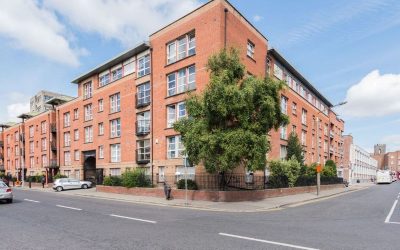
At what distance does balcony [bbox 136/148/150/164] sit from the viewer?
3080 centimetres

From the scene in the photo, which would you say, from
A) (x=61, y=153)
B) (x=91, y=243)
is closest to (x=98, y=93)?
(x=61, y=153)

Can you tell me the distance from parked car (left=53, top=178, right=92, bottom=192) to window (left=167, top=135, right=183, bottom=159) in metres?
15.0

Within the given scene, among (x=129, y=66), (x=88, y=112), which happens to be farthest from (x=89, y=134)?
(x=129, y=66)

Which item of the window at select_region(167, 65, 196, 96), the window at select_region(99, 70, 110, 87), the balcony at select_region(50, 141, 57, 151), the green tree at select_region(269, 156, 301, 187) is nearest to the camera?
the green tree at select_region(269, 156, 301, 187)

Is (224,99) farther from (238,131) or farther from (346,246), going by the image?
(346,246)

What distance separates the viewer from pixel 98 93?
39.0 metres

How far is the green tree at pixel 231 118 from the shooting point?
18.1m

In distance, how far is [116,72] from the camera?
3666 centimetres

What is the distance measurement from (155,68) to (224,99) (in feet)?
46.1

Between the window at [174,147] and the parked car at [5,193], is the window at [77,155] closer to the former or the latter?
the window at [174,147]

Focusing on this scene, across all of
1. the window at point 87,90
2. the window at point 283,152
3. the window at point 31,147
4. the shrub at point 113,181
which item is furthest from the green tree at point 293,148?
the window at point 31,147

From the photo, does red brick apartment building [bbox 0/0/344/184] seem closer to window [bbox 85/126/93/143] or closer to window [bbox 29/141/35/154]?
window [bbox 85/126/93/143]

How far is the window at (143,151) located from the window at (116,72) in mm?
8683

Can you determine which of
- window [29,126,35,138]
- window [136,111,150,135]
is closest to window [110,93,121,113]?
window [136,111,150,135]
